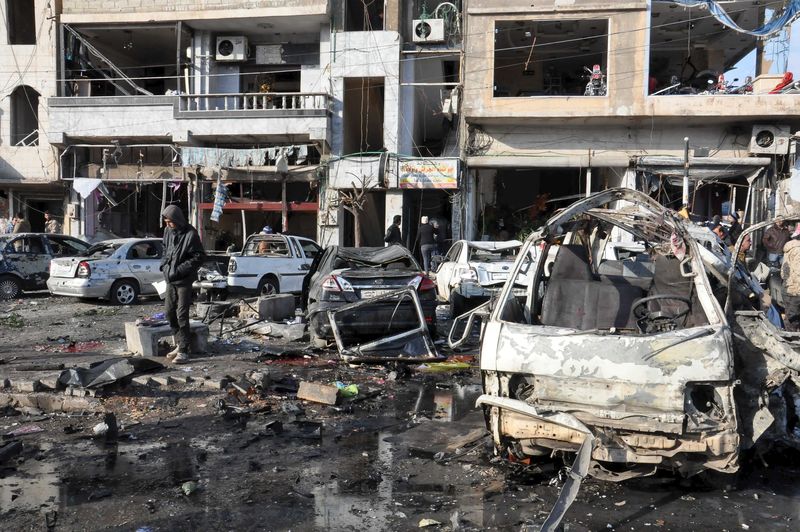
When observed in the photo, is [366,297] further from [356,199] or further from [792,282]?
[356,199]

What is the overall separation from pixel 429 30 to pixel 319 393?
1728 cm

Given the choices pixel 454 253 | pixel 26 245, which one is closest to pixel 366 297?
pixel 454 253

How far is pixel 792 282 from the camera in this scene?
9156 millimetres

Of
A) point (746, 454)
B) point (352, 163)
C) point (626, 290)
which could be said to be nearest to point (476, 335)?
point (626, 290)

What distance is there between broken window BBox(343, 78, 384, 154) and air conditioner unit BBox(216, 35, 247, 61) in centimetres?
387

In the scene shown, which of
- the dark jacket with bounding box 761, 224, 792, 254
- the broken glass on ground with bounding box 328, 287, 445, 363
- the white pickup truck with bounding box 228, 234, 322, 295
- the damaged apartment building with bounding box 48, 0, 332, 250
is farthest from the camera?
the damaged apartment building with bounding box 48, 0, 332, 250

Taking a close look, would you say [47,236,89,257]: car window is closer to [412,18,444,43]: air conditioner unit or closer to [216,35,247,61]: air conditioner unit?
[216,35,247,61]: air conditioner unit

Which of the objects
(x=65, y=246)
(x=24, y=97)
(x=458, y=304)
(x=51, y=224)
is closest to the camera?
(x=458, y=304)

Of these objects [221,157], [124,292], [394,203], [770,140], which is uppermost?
[770,140]

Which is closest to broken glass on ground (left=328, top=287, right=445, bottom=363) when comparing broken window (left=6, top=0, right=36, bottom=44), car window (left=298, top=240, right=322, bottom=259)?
car window (left=298, top=240, right=322, bottom=259)

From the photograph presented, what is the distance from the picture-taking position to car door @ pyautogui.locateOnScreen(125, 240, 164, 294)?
49.7 ft

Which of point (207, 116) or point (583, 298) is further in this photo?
point (207, 116)

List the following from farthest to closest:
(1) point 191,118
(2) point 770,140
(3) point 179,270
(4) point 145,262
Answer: (1) point 191,118
(2) point 770,140
(4) point 145,262
(3) point 179,270

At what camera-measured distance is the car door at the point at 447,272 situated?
13.6 m
